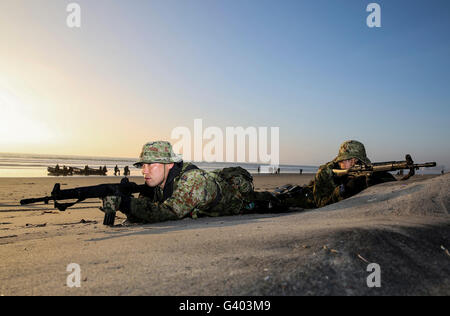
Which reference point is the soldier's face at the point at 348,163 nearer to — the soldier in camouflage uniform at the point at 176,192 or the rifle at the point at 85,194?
the soldier in camouflage uniform at the point at 176,192

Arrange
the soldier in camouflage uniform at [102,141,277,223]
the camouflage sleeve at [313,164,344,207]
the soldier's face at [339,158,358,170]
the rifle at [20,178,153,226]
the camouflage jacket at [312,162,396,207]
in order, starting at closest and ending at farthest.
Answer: the rifle at [20,178,153,226]
the soldier in camouflage uniform at [102,141,277,223]
the camouflage jacket at [312,162,396,207]
the camouflage sleeve at [313,164,344,207]
the soldier's face at [339,158,358,170]

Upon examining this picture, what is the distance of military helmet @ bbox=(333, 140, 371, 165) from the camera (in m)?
6.14

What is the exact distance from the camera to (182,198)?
13.4 feet

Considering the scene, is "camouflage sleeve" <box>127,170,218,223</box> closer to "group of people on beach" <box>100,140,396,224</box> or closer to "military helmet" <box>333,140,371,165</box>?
"group of people on beach" <box>100,140,396,224</box>

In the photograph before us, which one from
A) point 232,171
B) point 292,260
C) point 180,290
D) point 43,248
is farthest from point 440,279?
point 232,171

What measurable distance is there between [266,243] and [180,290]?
0.92 m

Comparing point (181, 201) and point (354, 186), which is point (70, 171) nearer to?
point (181, 201)

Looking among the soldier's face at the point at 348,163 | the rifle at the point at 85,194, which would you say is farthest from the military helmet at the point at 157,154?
the soldier's face at the point at 348,163

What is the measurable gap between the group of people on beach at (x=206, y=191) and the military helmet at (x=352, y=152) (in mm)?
20

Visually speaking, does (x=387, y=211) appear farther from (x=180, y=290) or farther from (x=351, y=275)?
(x=180, y=290)

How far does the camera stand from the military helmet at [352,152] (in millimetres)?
6137

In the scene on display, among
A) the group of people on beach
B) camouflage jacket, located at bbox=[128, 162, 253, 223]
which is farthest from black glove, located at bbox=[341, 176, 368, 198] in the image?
camouflage jacket, located at bbox=[128, 162, 253, 223]

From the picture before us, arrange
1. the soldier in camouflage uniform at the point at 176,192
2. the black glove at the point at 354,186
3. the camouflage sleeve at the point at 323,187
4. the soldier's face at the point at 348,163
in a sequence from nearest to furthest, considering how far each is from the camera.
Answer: the soldier in camouflage uniform at the point at 176,192 < the black glove at the point at 354,186 < the camouflage sleeve at the point at 323,187 < the soldier's face at the point at 348,163

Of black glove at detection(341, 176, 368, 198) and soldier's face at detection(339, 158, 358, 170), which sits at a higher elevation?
soldier's face at detection(339, 158, 358, 170)
